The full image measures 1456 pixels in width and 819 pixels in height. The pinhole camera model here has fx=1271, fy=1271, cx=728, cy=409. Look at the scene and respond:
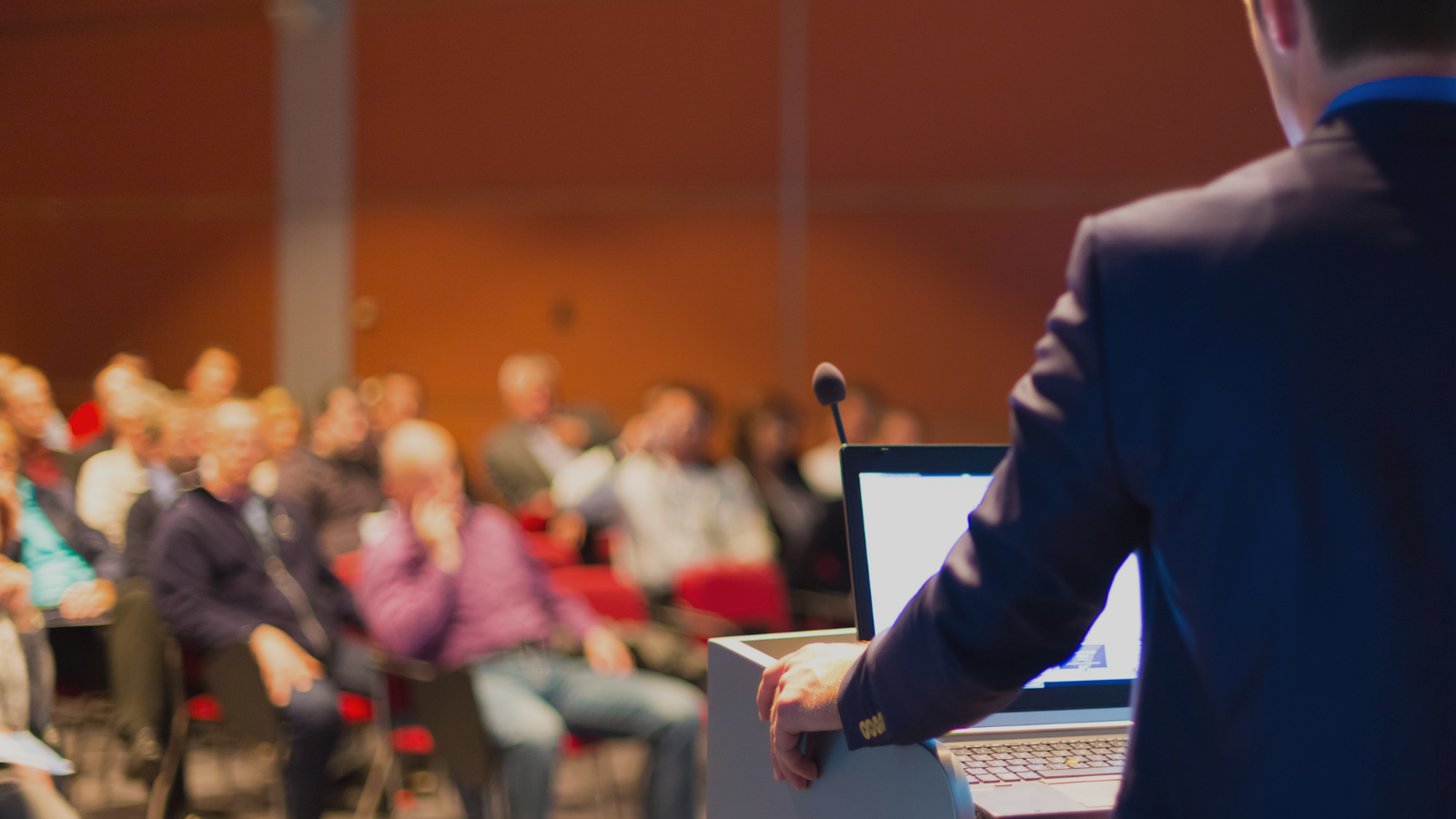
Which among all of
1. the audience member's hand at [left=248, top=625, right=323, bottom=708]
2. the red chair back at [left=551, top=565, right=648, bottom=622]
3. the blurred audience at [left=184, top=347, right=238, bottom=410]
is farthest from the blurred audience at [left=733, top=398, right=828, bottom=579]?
the blurred audience at [left=184, top=347, right=238, bottom=410]

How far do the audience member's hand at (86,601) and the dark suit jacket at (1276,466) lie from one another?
3569 mm

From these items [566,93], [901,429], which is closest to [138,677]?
[901,429]

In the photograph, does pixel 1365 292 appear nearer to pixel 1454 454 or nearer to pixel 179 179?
pixel 1454 454

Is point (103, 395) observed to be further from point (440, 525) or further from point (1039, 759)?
point (1039, 759)

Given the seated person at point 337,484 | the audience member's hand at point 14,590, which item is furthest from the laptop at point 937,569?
the seated person at point 337,484

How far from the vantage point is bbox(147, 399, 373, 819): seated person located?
3473 millimetres

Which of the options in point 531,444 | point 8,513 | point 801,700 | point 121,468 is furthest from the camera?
point 531,444

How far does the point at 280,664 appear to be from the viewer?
3488 millimetres

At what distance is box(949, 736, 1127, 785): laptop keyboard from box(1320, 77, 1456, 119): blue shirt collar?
787mm

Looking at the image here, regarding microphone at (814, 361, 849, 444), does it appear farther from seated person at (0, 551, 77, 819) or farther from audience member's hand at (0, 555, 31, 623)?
audience member's hand at (0, 555, 31, 623)

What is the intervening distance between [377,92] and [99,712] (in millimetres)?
4868

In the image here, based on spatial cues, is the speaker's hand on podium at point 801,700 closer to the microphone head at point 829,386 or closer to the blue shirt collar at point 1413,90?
the microphone head at point 829,386

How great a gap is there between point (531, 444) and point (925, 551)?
5.01m

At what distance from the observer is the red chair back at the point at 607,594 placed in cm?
427
